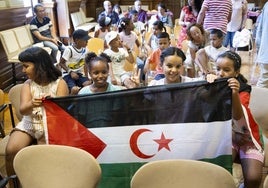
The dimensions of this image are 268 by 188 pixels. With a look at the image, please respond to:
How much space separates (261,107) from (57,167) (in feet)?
5.38

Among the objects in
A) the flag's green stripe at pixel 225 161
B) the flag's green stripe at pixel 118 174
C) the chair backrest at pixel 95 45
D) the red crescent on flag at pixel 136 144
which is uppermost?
the chair backrest at pixel 95 45

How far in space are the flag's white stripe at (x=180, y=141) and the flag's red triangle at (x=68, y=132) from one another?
0.30 ft

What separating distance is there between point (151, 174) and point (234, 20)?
5.61 metres

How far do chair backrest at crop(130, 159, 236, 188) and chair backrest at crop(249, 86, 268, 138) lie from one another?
3.93 ft

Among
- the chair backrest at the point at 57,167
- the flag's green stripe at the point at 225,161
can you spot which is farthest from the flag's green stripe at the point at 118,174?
the flag's green stripe at the point at 225,161

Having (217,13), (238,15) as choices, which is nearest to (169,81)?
(217,13)

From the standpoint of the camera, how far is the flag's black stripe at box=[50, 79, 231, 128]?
1.86 metres

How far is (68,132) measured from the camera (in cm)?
198

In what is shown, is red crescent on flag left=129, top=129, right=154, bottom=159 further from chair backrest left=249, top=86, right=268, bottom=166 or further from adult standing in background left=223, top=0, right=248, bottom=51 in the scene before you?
adult standing in background left=223, top=0, right=248, bottom=51

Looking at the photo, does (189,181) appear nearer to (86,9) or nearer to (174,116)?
(174,116)

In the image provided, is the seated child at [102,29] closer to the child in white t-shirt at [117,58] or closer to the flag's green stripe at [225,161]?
the child in white t-shirt at [117,58]

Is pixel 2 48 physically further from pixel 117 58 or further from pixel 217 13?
pixel 217 13

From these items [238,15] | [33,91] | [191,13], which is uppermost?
[191,13]

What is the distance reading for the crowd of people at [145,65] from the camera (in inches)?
78.2
